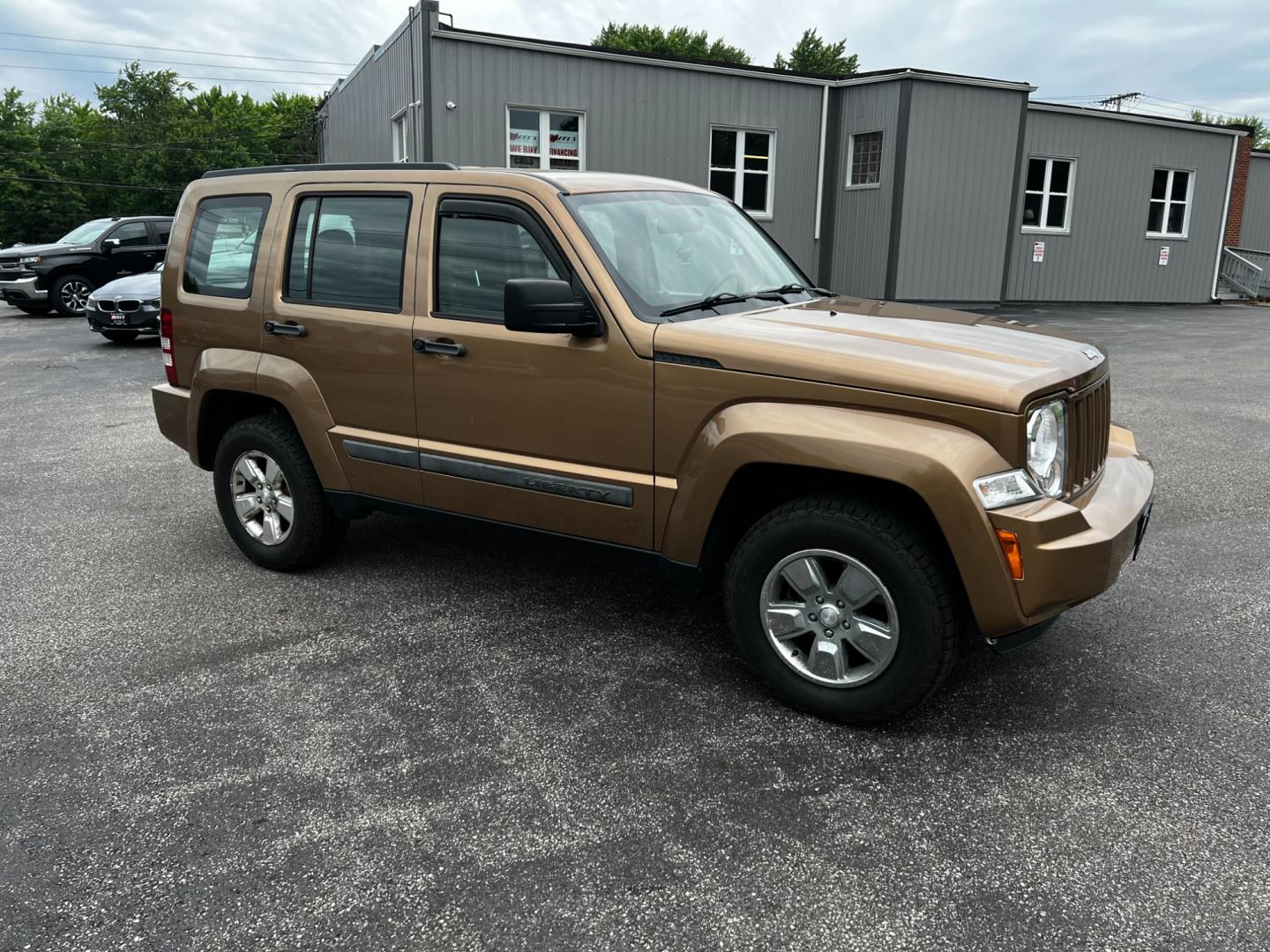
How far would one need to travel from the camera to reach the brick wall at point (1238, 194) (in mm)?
26922

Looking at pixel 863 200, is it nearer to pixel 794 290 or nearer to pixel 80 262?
pixel 80 262

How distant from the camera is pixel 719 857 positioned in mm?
2678

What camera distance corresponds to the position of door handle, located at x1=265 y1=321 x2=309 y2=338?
4469 mm

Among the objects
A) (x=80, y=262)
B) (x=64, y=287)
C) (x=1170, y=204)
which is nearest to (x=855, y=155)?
(x=1170, y=204)

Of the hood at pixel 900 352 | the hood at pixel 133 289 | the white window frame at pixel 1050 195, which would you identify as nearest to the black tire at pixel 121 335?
the hood at pixel 133 289

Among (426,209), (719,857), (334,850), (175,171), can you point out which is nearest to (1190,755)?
(719,857)

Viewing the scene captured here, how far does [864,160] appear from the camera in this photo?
20031 millimetres

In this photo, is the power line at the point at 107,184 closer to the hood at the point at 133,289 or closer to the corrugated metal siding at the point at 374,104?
the corrugated metal siding at the point at 374,104

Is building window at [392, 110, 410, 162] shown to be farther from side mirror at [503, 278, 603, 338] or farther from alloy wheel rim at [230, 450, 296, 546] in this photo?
side mirror at [503, 278, 603, 338]

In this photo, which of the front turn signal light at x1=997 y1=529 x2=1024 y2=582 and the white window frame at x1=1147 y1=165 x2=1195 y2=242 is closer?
the front turn signal light at x1=997 y1=529 x2=1024 y2=582

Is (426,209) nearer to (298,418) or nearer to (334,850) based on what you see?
(298,418)

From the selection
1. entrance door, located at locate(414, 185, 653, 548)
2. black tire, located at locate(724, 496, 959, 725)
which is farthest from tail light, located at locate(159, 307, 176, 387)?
black tire, located at locate(724, 496, 959, 725)

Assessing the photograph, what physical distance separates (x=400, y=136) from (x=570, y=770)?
17594mm

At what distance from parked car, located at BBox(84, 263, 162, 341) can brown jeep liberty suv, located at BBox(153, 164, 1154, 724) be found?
34.0 feet
